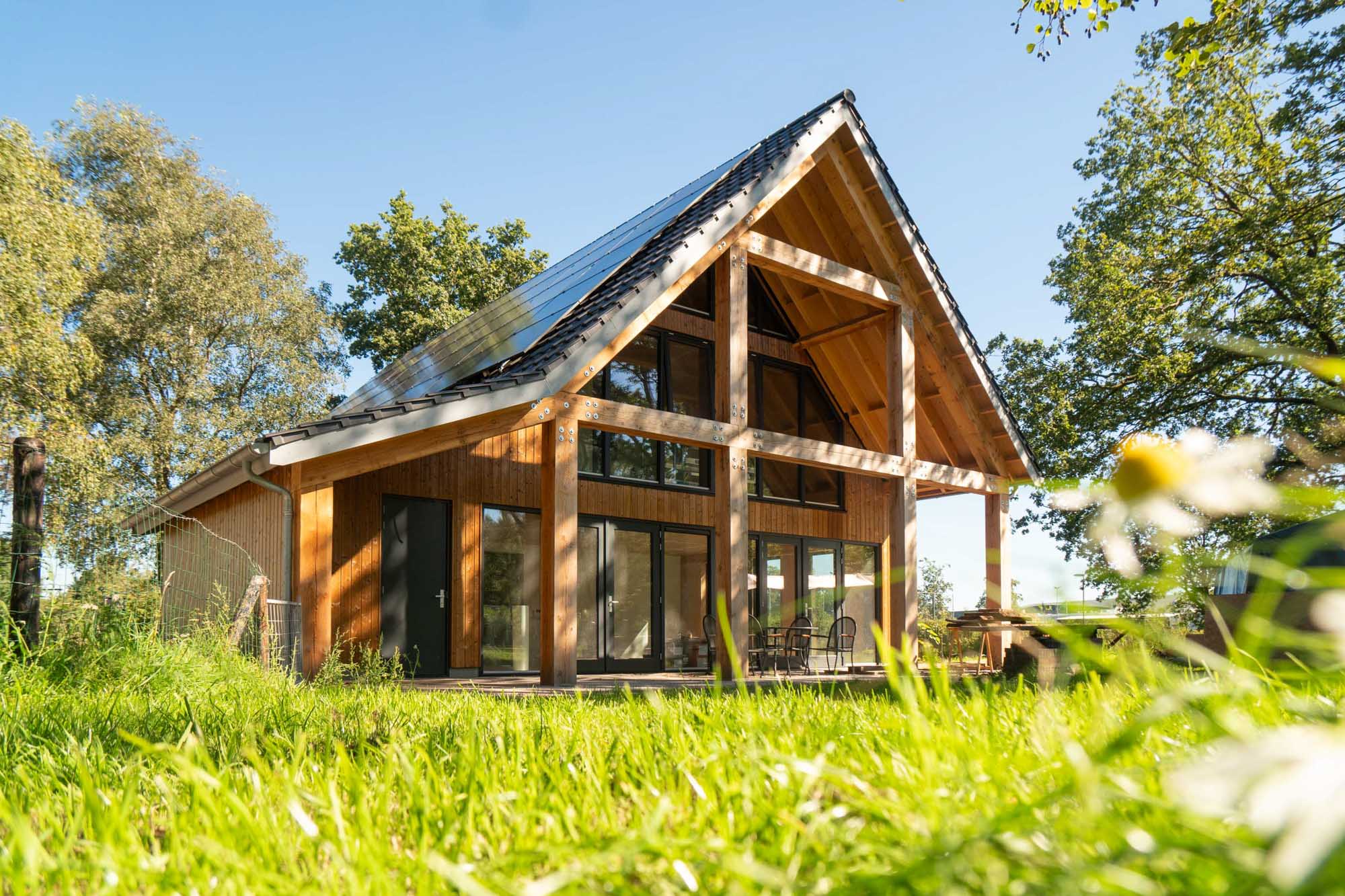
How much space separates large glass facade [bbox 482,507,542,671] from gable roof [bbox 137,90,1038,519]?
1929mm

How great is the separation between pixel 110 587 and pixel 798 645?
8977 millimetres

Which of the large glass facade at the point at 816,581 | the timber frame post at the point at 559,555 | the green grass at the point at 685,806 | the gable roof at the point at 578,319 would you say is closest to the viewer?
the green grass at the point at 685,806

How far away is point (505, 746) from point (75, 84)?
28.6 metres

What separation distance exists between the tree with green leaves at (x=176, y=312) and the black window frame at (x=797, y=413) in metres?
15.0

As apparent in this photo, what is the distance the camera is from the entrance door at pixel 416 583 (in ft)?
34.7

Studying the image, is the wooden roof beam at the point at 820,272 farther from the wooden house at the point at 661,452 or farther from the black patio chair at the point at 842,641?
the black patio chair at the point at 842,641

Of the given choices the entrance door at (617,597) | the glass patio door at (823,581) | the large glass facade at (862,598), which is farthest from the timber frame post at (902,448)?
the entrance door at (617,597)

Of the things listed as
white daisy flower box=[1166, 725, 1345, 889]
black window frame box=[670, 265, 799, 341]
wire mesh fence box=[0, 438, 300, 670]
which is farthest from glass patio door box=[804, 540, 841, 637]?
white daisy flower box=[1166, 725, 1345, 889]

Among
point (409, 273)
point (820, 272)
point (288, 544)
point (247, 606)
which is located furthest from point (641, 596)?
point (409, 273)

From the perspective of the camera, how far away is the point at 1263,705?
148 cm

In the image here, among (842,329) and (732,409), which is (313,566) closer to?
(732,409)

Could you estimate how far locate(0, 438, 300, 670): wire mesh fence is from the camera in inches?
193

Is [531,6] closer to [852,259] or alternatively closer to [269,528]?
[852,259]

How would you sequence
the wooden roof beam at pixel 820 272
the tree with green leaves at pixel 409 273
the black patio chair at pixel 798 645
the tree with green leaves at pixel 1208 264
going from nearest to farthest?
the wooden roof beam at pixel 820 272, the black patio chair at pixel 798 645, the tree with green leaves at pixel 1208 264, the tree with green leaves at pixel 409 273
